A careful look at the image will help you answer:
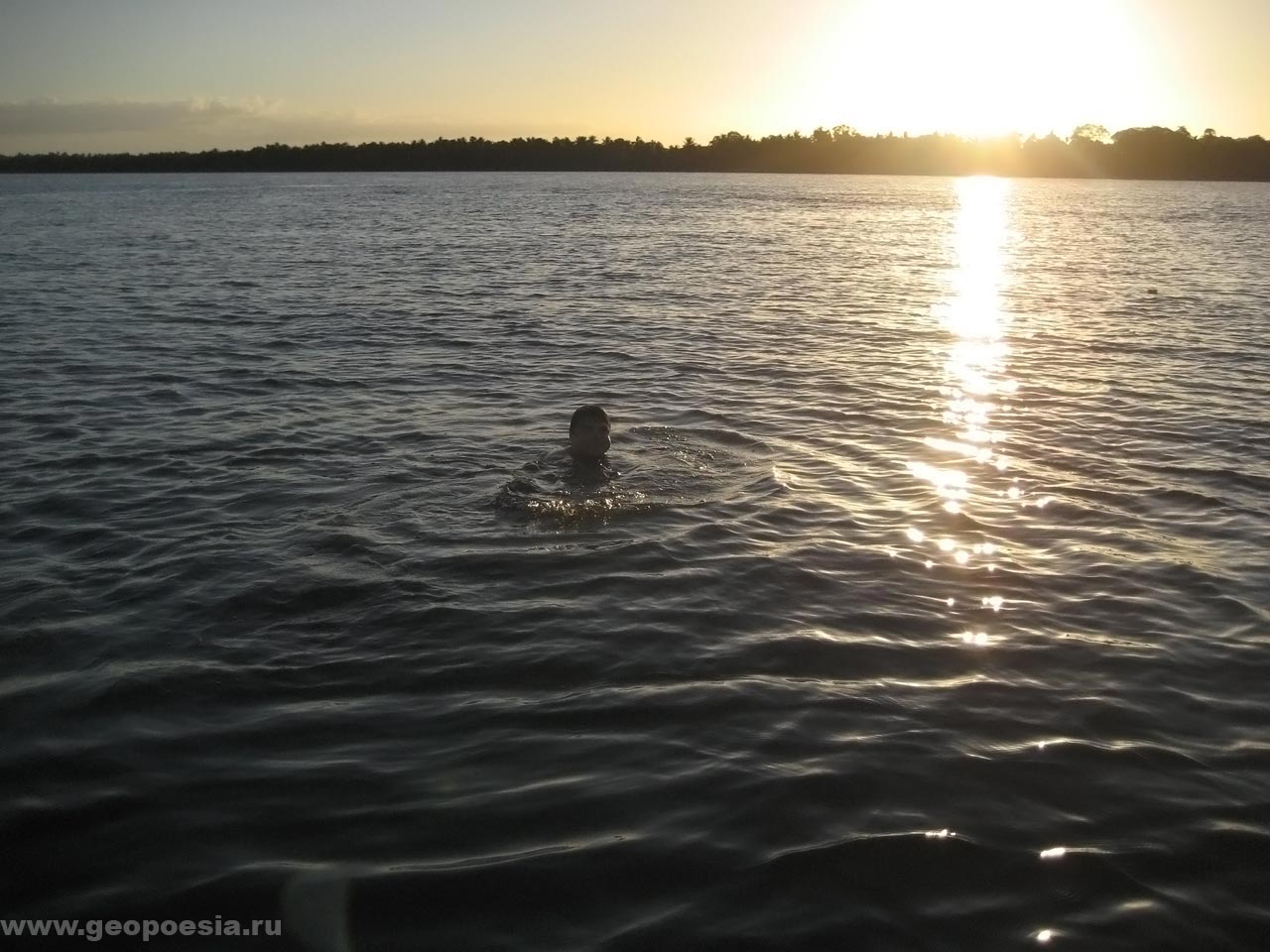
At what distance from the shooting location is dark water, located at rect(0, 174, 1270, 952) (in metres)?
6.08

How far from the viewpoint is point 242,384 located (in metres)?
19.9

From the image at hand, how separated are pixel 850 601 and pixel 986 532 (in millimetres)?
2832

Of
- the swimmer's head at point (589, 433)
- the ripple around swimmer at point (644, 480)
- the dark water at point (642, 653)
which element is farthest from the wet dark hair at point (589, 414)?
the dark water at point (642, 653)

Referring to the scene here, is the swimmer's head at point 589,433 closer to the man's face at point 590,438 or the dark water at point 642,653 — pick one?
the man's face at point 590,438

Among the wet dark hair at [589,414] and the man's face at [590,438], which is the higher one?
the wet dark hair at [589,414]

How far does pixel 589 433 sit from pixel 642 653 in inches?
202

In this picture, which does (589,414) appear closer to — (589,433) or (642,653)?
(589,433)

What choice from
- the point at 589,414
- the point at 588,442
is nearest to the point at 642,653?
the point at 589,414

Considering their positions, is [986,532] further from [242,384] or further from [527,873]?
[242,384]

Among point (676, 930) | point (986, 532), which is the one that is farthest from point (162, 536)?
point (986, 532)

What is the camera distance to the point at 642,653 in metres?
9.03

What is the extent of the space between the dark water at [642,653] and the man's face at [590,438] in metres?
0.60

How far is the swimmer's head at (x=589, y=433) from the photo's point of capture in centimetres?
Result: 1354

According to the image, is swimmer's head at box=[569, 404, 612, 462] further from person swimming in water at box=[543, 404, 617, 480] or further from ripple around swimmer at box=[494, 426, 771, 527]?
ripple around swimmer at box=[494, 426, 771, 527]
